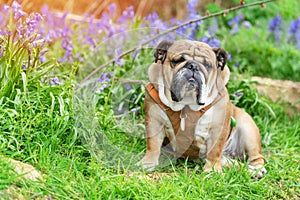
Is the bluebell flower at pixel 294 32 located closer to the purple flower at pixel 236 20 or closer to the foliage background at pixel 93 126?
the purple flower at pixel 236 20

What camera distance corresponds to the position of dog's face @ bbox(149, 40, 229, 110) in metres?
3.45

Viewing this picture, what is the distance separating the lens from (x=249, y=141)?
3.98m

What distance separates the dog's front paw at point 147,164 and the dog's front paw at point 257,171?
67cm

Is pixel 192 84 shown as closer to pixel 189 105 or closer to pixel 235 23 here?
pixel 189 105

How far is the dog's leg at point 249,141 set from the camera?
3.95 m

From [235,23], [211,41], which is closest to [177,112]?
[211,41]

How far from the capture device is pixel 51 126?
3645 mm

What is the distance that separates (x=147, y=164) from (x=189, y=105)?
51cm

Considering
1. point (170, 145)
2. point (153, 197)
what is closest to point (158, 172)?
point (170, 145)

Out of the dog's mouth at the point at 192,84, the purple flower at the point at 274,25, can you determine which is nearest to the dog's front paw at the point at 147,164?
the dog's mouth at the point at 192,84

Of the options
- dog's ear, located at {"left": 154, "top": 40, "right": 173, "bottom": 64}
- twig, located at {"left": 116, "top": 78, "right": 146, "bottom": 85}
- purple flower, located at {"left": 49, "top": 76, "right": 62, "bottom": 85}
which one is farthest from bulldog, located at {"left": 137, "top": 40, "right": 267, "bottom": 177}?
purple flower, located at {"left": 49, "top": 76, "right": 62, "bottom": 85}

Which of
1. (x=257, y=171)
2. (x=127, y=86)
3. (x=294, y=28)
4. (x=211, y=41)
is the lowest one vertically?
(x=257, y=171)

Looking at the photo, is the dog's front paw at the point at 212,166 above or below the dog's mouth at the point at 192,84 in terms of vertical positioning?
below

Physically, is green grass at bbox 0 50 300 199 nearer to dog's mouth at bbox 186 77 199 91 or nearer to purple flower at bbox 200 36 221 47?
dog's mouth at bbox 186 77 199 91
